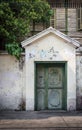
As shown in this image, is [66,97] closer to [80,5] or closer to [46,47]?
[46,47]

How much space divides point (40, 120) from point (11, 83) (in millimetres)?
3032

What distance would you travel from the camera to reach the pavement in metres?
11.7

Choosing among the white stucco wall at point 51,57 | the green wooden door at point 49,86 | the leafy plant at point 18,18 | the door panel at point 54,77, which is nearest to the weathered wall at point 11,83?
the white stucco wall at point 51,57

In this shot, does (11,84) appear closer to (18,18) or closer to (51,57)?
(51,57)

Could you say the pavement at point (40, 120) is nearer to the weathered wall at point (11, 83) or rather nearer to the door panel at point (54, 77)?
the weathered wall at point (11, 83)

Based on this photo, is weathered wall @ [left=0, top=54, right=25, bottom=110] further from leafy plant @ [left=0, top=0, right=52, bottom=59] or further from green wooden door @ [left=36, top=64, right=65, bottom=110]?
green wooden door @ [left=36, top=64, right=65, bottom=110]

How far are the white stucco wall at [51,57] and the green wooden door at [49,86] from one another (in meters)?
0.48

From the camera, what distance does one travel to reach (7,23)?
15711 millimetres

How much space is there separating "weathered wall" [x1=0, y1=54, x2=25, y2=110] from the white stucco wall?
1.01ft

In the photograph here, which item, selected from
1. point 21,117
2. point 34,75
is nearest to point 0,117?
point 21,117

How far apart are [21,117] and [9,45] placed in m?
3.40

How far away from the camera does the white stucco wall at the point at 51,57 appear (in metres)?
15.3

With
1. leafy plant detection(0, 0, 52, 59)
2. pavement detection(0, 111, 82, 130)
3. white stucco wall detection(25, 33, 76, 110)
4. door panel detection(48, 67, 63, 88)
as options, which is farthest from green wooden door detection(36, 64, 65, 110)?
leafy plant detection(0, 0, 52, 59)

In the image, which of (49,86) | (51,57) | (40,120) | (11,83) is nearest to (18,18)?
(51,57)
